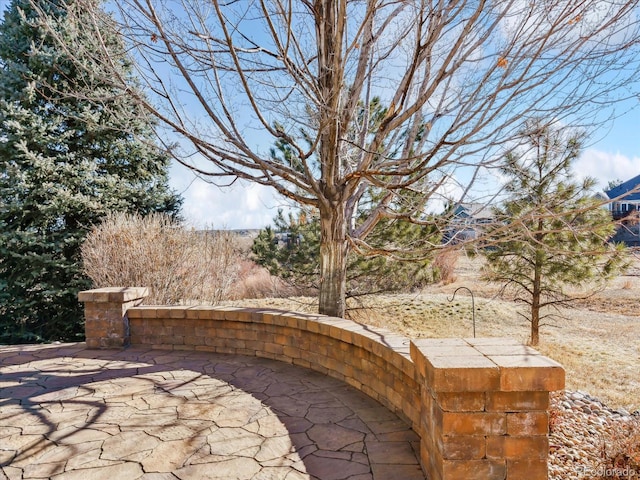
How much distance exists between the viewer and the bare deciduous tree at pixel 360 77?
3609 millimetres

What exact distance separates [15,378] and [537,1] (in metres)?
5.93

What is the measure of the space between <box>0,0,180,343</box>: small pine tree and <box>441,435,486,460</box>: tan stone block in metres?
7.30

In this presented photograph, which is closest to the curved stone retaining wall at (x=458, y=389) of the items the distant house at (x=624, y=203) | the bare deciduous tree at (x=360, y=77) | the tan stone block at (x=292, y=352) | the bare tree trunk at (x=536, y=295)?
the tan stone block at (x=292, y=352)

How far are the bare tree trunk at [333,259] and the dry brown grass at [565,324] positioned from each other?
11.2 ft

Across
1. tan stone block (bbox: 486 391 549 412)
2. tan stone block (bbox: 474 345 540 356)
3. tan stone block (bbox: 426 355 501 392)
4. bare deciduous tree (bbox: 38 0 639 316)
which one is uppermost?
bare deciduous tree (bbox: 38 0 639 316)

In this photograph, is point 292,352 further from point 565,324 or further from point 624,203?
point 565,324

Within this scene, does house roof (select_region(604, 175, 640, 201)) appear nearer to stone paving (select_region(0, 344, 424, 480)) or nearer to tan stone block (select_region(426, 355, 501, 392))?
tan stone block (select_region(426, 355, 501, 392))

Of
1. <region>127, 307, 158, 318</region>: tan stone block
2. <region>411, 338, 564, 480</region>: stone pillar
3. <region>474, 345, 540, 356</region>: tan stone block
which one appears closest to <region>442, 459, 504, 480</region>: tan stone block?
<region>411, 338, 564, 480</region>: stone pillar

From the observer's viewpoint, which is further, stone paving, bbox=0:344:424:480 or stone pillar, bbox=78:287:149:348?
stone pillar, bbox=78:287:149:348

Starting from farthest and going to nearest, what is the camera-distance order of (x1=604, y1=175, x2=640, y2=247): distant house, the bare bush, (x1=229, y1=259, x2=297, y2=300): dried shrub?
(x1=229, y1=259, x2=297, y2=300): dried shrub → the bare bush → (x1=604, y1=175, x2=640, y2=247): distant house

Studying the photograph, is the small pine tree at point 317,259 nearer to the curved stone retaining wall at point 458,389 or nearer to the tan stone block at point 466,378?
the curved stone retaining wall at point 458,389

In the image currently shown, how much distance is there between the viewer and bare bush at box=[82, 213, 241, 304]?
7.33 m

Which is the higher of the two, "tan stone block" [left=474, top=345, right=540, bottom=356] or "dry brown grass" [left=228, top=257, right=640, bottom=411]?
"tan stone block" [left=474, top=345, right=540, bottom=356]

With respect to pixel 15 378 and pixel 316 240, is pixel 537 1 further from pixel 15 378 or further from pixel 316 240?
pixel 316 240
